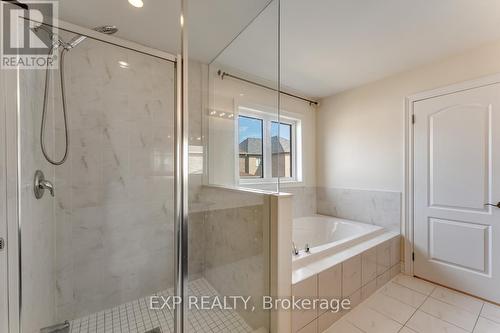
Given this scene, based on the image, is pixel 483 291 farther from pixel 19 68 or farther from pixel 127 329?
pixel 19 68

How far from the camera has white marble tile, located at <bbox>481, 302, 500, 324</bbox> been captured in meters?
1.68

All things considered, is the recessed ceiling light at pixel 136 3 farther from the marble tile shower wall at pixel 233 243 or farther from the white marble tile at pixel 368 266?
the white marble tile at pixel 368 266

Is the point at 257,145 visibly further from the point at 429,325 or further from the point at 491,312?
the point at 491,312

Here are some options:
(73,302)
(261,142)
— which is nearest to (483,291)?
(261,142)

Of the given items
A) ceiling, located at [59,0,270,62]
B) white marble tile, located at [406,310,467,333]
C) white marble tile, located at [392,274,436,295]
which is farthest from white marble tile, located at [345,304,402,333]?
ceiling, located at [59,0,270,62]

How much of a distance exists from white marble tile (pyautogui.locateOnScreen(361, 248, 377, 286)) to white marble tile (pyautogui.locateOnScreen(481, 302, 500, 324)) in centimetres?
79

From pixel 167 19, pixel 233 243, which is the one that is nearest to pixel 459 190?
pixel 233 243

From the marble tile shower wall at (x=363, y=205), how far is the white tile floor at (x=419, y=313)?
70 centimetres

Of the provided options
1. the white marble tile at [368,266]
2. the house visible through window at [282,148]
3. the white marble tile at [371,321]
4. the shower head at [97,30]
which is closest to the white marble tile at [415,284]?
the white marble tile at [368,266]

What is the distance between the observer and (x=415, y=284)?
2176mm

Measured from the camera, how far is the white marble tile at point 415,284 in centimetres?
207

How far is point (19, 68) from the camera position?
3.41 feet

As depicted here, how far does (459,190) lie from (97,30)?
346 cm

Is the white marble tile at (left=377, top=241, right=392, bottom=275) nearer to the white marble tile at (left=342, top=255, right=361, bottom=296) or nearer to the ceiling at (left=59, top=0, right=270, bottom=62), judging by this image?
the white marble tile at (left=342, top=255, right=361, bottom=296)
